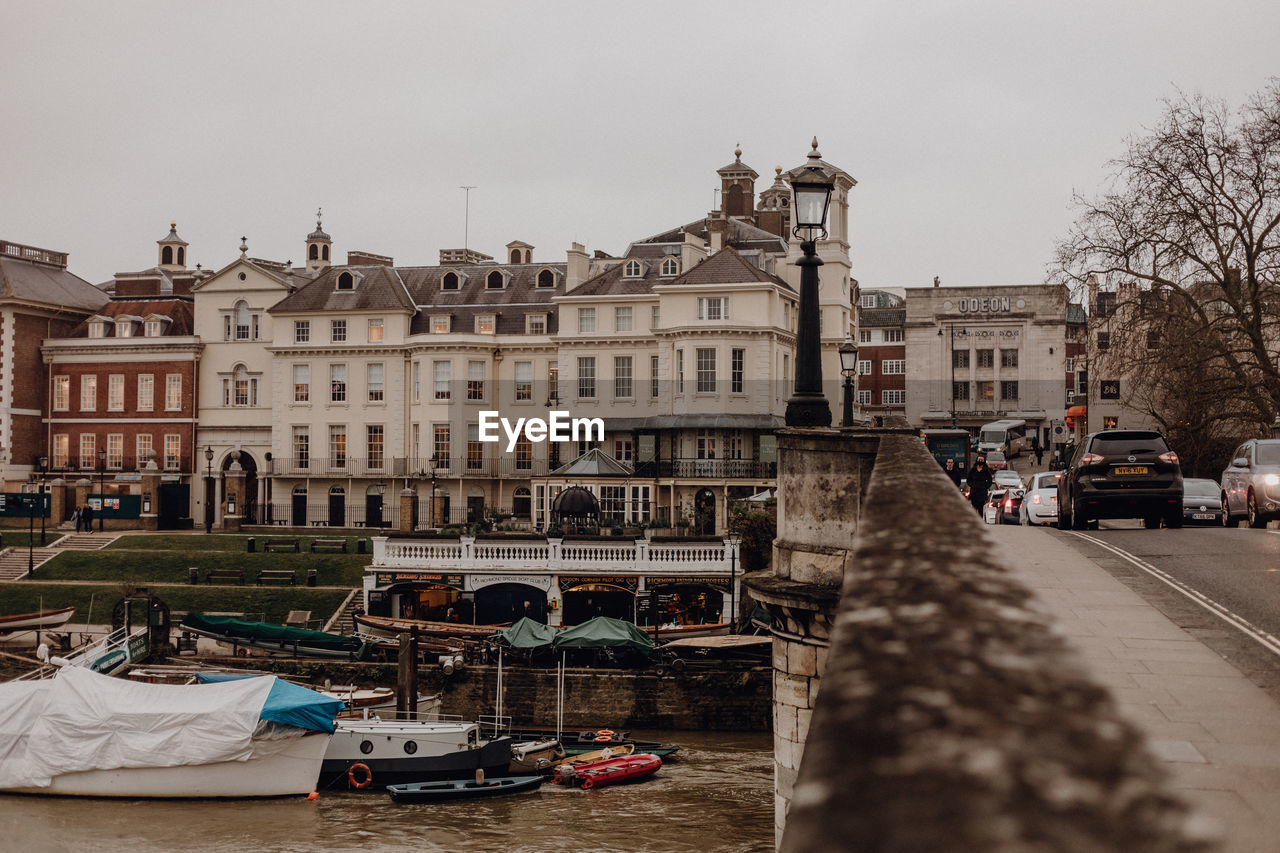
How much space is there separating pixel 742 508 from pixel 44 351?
40.2 m

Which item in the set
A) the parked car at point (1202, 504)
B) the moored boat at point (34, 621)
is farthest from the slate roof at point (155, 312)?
the parked car at point (1202, 504)

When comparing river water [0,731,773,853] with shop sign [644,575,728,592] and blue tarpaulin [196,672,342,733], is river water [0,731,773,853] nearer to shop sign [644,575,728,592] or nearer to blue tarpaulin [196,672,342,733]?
blue tarpaulin [196,672,342,733]

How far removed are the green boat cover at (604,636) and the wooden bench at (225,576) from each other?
1598 centimetres

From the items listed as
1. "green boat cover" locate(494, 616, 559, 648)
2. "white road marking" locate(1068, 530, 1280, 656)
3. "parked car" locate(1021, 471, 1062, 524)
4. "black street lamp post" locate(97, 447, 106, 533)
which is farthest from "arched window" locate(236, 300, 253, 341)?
"white road marking" locate(1068, 530, 1280, 656)

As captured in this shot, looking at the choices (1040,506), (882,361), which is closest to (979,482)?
(1040,506)

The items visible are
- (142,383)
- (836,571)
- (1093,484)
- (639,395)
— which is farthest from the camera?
(142,383)

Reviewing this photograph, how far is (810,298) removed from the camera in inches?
502

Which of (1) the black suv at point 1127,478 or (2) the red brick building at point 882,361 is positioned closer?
(1) the black suv at point 1127,478

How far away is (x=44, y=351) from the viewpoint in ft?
213

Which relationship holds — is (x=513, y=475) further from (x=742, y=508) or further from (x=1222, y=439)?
(x=1222, y=439)

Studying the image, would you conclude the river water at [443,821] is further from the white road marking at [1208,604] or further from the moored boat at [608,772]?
the white road marking at [1208,604]

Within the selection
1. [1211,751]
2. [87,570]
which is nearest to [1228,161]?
[1211,751]

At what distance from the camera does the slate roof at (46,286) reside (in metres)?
64.1

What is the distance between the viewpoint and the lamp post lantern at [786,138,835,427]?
12.6m
